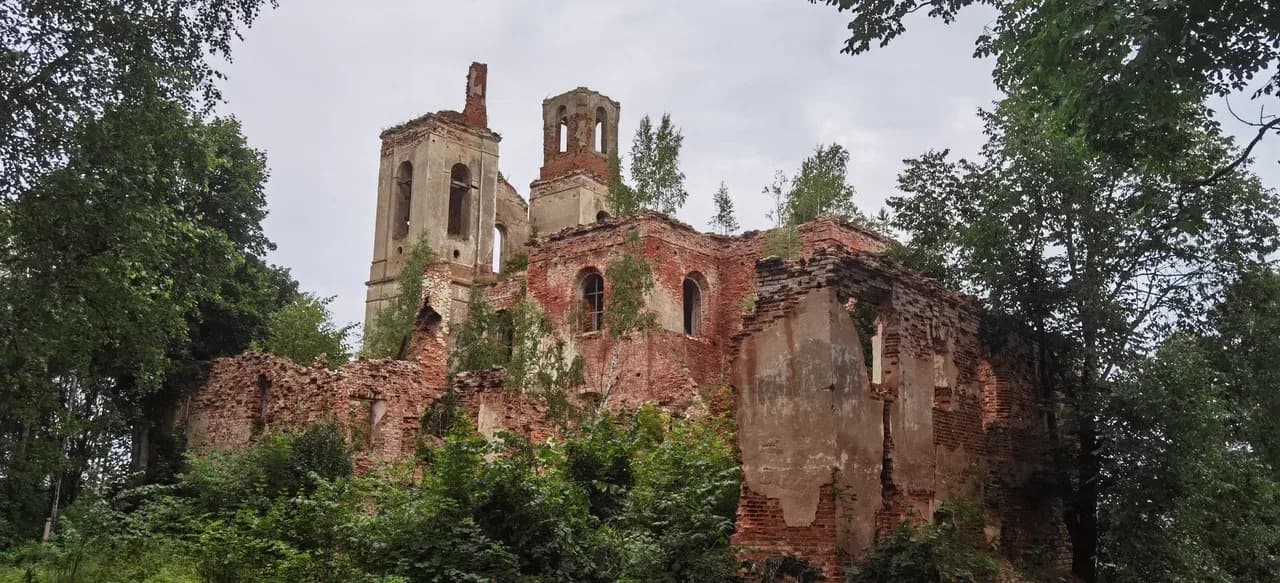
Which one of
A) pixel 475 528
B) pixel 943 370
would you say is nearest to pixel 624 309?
pixel 943 370

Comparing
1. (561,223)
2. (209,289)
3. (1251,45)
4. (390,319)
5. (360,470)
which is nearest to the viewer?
(1251,45)

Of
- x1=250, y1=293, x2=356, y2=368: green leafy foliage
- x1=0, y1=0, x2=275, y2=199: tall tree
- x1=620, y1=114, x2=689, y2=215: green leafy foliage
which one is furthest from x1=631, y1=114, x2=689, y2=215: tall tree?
x1=0, y1=0, x2=275, y2=199: tall tree

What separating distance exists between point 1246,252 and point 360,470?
14073 millimetres

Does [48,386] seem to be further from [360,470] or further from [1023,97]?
[1023,97]

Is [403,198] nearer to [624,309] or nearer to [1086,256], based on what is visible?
[624,309]

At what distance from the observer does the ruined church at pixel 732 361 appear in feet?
40.6

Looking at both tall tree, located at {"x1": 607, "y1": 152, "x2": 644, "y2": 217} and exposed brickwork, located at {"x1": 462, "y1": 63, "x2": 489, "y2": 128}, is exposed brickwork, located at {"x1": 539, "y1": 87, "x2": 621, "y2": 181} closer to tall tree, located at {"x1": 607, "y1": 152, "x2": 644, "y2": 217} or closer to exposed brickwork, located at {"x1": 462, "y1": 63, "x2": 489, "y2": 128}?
exposed brickwork, located at {"x1": 462, "y1": 63, "x2": 489, "y2": 128}

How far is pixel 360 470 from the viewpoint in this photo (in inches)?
728

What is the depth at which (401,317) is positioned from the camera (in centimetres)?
2638

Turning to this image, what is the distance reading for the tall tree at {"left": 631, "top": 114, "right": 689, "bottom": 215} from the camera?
82.5 ft

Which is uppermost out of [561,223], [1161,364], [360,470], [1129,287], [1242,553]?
[561,223]

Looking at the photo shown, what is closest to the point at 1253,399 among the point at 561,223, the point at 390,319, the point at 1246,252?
the point at 1246,252

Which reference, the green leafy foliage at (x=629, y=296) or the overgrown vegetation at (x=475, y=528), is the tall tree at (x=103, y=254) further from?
the green leafy foliage at (x=629, y=296)

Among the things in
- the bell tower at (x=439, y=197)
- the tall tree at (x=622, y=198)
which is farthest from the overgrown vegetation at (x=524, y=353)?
the bell tower at (x=439, y=197)
